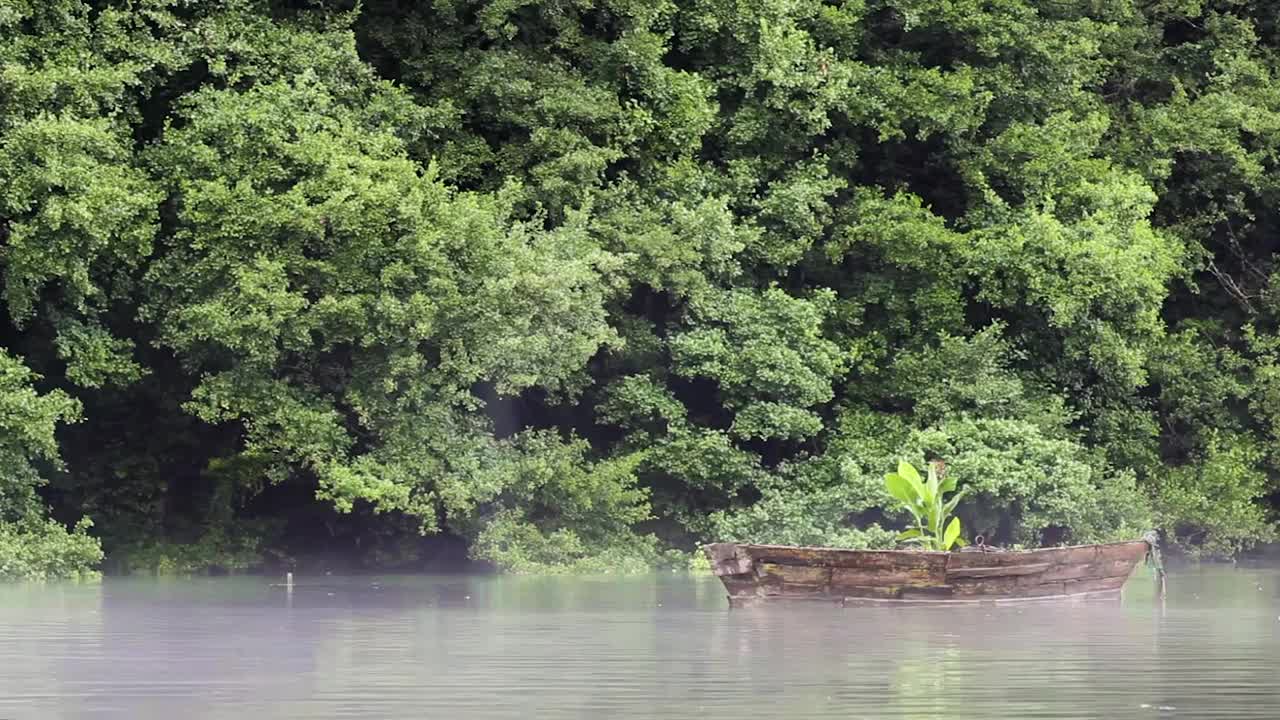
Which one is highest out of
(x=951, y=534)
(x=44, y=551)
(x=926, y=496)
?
(x=926, y=496)

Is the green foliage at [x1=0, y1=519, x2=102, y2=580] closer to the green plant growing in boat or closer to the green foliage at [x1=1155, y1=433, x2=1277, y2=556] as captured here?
the green plant growing in boat

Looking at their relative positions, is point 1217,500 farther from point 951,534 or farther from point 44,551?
point 44,551

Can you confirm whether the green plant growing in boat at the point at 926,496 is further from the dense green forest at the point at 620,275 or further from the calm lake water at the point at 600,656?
the dense green forest at the point at 620,275

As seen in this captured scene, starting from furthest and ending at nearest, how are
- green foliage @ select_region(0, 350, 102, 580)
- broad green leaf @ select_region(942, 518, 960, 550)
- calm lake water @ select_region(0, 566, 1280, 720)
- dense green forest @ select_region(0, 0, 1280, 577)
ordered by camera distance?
dense green forest @ select_region(0, 0, 1280, 577)
green foliage @ select_region(0, 350, 102, 580)
broad green leaf @ select_region(942, 518, 960, 550)
calm lake water @ select_region(0, 566, 1280, 720)

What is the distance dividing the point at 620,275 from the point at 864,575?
10.2 metres

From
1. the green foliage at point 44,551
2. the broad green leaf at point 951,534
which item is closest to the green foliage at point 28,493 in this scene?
the green foliage at point 44,551

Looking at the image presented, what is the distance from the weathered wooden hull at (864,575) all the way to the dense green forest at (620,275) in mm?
6705

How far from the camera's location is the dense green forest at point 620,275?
115 feet

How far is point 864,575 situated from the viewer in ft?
102

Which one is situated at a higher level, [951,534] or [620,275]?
[620,275]

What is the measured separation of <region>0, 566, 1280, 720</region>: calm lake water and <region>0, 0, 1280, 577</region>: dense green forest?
162 inches

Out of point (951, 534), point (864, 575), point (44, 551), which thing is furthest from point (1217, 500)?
point (44, 551)

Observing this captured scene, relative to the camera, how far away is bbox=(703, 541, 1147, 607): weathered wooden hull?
Result: 102ft

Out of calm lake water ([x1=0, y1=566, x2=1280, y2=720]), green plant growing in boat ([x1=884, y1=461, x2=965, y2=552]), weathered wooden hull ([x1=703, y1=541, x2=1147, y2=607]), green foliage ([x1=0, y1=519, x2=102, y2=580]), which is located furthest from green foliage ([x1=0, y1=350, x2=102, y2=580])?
green plant growing in boat ([x1=884, y1=461, x2=965, y2=552])
